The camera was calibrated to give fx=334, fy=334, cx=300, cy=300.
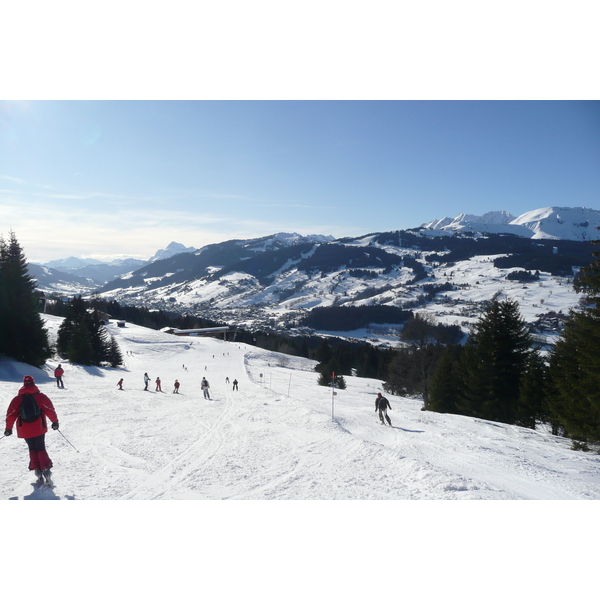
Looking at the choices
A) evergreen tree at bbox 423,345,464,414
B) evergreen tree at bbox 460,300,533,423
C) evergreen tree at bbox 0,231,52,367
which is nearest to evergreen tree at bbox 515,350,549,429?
evergreen tree at bbox 460,300,533,423

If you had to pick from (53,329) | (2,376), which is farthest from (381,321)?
(2,376)

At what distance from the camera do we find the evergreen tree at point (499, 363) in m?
20.4

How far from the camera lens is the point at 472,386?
2120 centimetres

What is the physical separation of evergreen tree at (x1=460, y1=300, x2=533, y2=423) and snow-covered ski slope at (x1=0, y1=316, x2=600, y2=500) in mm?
5773

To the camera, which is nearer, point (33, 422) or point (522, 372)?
point (33, 422)

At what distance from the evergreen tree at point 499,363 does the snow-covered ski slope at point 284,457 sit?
577 centimetres

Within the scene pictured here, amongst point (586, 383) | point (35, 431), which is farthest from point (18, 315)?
point (586, 383)

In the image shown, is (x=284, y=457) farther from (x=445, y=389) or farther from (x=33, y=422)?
(x=445, y=389)

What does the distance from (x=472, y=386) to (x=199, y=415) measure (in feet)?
55.2

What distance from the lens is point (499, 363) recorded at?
2069 centimetres

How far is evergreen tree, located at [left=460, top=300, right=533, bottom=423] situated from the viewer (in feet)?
67.1

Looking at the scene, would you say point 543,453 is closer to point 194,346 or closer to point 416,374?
point 416,374

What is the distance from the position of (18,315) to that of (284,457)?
2581cm

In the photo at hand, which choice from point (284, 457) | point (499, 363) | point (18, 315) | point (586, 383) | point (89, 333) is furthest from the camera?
point (89, 333)
